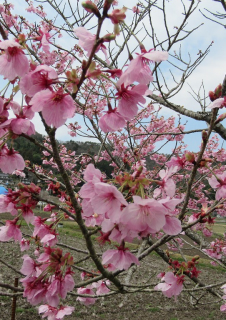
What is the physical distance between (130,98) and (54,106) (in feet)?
0.79

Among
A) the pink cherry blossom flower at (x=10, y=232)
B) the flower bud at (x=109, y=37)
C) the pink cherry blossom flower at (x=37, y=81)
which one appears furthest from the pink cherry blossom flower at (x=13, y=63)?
the pink cherry blossom flower at (x=10, y=232)

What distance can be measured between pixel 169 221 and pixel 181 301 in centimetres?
620

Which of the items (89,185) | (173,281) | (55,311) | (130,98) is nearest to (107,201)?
(89,185)

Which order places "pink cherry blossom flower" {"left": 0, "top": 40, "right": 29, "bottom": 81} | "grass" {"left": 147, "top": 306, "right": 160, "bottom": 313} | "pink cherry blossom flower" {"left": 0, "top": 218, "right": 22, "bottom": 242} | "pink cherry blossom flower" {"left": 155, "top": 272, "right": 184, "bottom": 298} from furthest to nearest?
"grass" {"left": 147, "top": 306, "right": 160, "bottom": 313} → "pink cherry blossom flower" {"left": 155, "top": 272, "right": 184, "bottom": 298} → "pink cherry blossom flower" {"left": 0, "top": 218, "right": 22, "bottom": 242} → "pink cherry blossom flower" {"left": 0, "top": 40, "right": 29, "bottom": 81}

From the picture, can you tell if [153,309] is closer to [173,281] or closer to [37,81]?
[173,281]

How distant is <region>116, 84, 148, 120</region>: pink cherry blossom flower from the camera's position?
845 mm

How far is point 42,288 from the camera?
1100 millimetres

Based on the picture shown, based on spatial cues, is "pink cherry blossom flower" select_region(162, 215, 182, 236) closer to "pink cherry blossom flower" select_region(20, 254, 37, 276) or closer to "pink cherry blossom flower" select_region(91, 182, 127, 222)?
"pink cherry blossom flower" select_region(91, 182, 127, 222)

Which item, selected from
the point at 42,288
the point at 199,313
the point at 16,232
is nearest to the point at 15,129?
the point at 16,232

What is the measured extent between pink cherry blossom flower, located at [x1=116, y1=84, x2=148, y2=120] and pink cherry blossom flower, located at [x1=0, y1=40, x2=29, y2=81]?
0.29 metres

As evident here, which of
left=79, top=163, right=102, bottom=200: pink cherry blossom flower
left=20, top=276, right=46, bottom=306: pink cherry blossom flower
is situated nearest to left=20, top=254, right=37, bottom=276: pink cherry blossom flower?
left=20, top=276, right=46, bottom=306: pink cherry blossom flower

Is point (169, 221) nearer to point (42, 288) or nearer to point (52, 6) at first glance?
point (42, 288)

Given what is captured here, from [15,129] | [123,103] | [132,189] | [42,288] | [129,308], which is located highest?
[123,103]

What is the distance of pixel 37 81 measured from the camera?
783 millimetres
